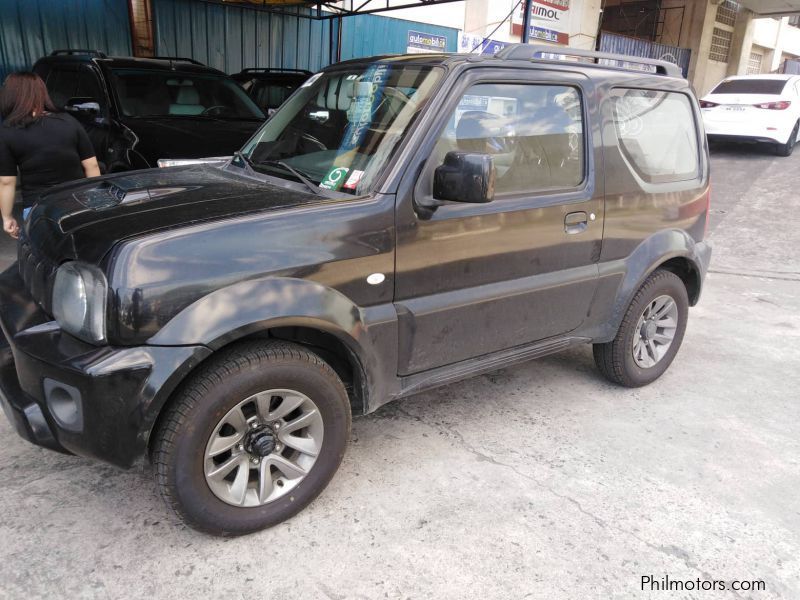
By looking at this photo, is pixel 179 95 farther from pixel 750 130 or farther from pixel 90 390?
pixel 750 130

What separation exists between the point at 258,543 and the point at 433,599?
2.45 ft

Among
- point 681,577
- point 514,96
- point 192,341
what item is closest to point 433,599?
point 681,577

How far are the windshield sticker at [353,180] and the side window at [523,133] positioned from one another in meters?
0.34

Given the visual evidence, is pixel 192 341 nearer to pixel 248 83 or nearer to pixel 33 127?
pixel 33 127

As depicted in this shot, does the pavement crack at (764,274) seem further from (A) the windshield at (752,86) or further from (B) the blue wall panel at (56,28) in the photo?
(B) the blue wall panel at (56,28)

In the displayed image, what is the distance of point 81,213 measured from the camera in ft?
8.51

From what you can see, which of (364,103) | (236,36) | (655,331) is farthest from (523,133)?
(236,36)

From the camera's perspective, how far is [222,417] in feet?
7.73

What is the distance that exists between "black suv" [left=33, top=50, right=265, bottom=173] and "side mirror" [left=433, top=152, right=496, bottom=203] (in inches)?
154

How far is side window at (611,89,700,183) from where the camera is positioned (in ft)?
11.6

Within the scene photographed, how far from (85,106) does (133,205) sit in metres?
4.18

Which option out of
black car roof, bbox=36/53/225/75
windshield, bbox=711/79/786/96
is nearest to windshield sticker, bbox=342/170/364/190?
black car roof, bbox=36/53/225/75

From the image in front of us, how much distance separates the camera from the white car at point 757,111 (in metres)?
11.8

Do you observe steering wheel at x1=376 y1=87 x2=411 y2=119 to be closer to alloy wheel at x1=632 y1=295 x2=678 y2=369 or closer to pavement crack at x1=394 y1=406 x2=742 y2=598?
pavement crack at x1=394 y1=406 x2=742 y2=598
